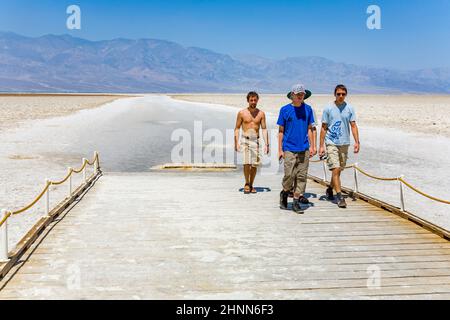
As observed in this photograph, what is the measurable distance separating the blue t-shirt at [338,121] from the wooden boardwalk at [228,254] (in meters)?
1.16

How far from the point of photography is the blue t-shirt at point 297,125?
25.3 feet

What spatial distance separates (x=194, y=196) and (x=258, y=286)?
4575 millimetres

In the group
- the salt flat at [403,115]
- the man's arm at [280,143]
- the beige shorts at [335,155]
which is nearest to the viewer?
the man's arm at [280,143]

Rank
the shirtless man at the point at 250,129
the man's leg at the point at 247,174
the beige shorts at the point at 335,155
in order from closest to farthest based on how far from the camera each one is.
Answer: the beige shorts at the point at 335,155, the shirtless man at the point at 250,129, the man's leg at the point at 247,174

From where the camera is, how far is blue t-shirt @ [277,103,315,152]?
7723mm

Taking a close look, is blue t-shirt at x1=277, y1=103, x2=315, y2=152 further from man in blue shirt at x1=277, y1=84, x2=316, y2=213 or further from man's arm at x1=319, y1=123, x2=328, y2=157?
man's arm at x1=319, y1=123, x2=328, y2=157

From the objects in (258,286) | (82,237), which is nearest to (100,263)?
(82,237)

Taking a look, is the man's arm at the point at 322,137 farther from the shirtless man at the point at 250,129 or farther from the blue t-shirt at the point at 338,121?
the shirtless man at the point at 250,129

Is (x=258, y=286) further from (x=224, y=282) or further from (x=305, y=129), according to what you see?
(x=305, y=129)

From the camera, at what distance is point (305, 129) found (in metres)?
7.75

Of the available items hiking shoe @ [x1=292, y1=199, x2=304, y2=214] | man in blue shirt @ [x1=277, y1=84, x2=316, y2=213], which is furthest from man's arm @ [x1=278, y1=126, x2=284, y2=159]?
hiking shoe @ [x1=292, y1=199, x2=304, y2=214]

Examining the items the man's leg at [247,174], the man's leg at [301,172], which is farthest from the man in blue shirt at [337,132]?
the man's leg at [247,174]

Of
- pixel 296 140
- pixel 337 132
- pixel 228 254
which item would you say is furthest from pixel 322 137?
pixel 228 254

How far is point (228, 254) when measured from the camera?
5758mm
